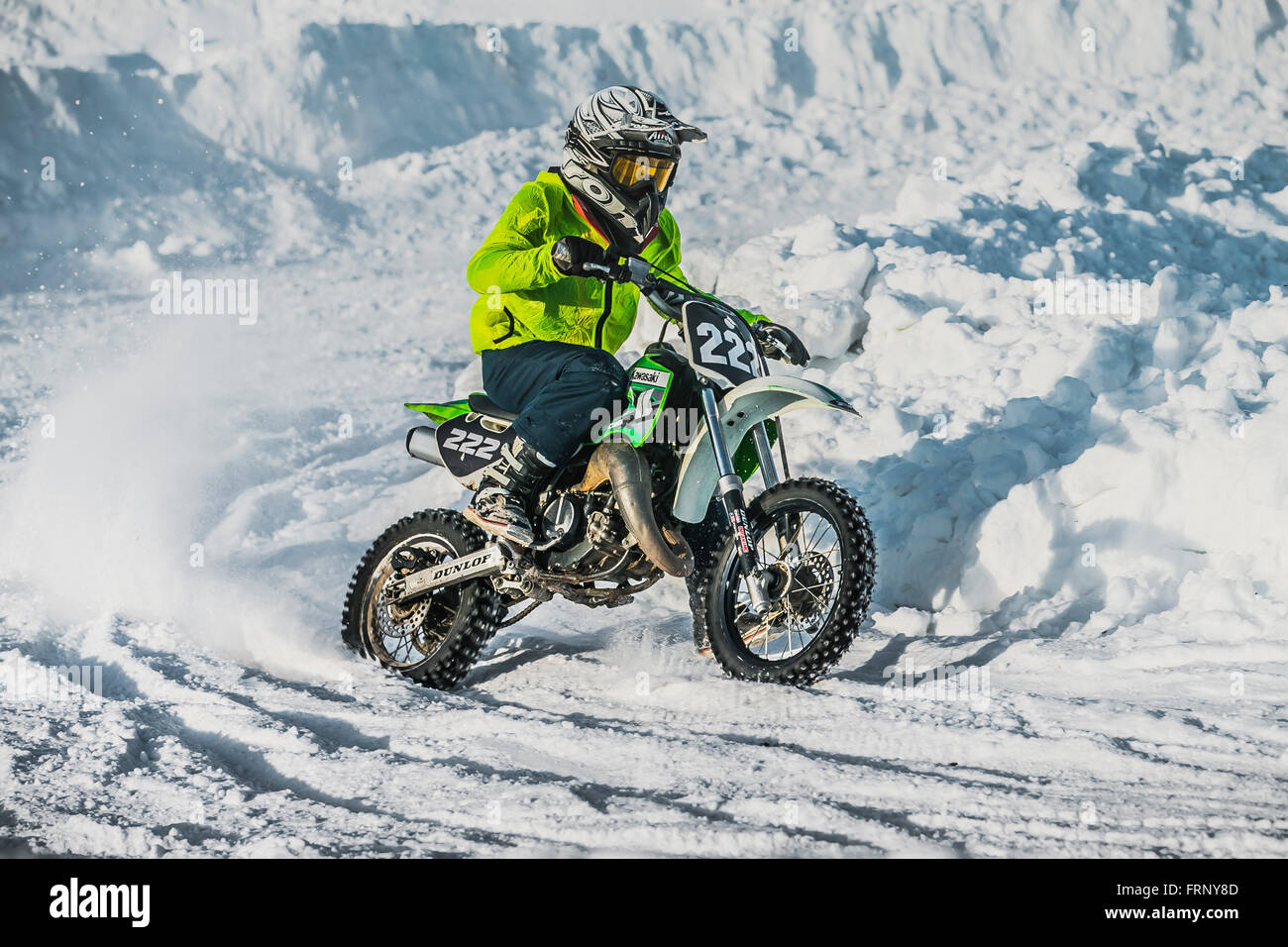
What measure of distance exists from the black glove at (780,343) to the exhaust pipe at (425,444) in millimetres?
1420

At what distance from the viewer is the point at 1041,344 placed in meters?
6.41

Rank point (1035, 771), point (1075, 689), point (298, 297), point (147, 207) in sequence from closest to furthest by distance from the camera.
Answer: point (1035, 771) < point (1075, 689) < point (298, 297) < point (147, 207)

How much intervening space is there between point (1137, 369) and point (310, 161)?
978cm

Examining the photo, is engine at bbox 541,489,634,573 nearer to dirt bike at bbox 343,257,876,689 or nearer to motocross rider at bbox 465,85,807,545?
dirt bike at bbox 343,257,876,689

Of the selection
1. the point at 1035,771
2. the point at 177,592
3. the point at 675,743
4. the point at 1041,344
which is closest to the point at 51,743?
the point at 177,592

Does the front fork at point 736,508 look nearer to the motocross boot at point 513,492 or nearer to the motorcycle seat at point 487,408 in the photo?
the motocross boot at point 513,492

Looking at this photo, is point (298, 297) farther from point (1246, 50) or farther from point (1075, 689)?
point (1246, 50)

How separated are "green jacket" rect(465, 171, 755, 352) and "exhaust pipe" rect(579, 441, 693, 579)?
66cm

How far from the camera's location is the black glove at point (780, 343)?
4.55 m
